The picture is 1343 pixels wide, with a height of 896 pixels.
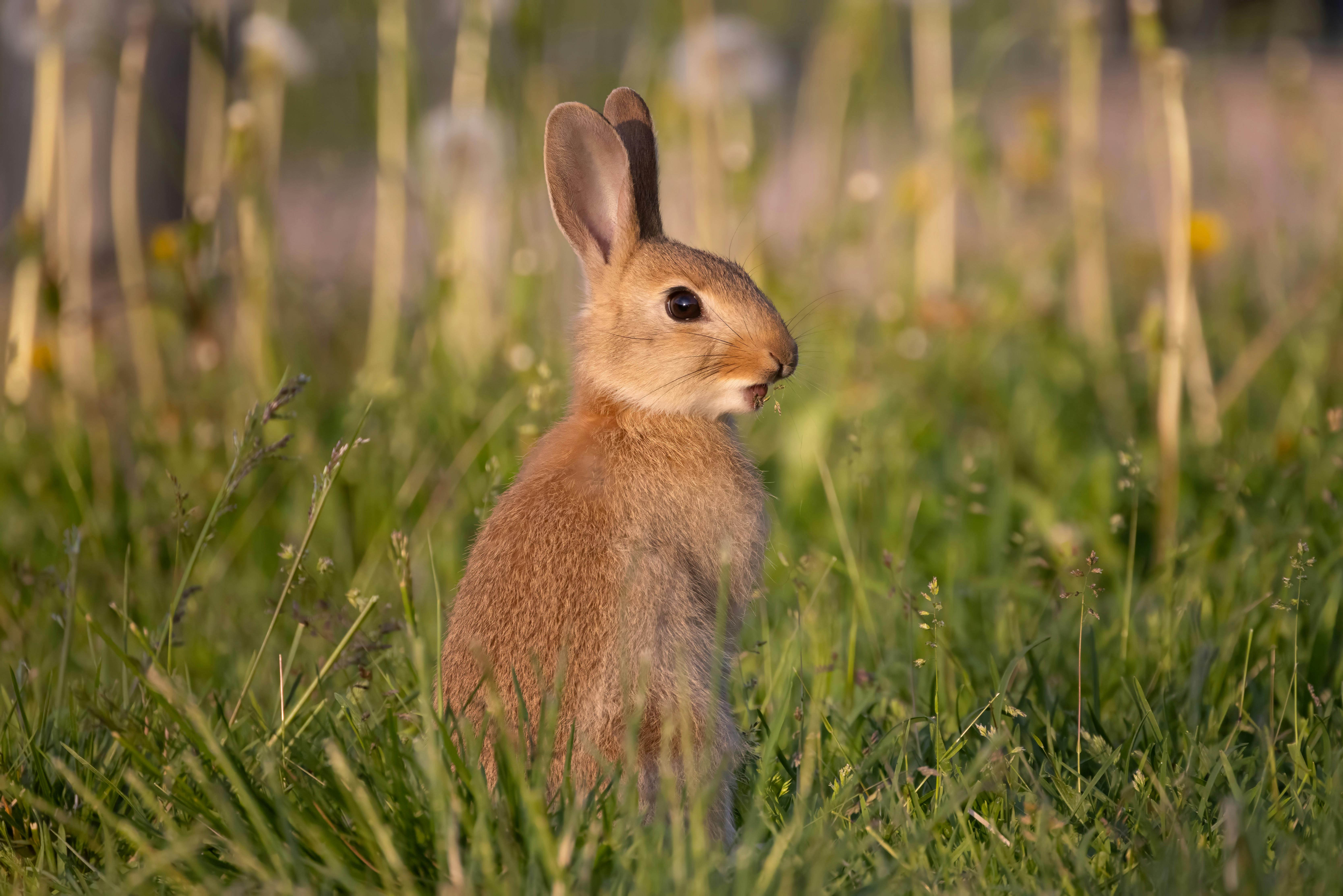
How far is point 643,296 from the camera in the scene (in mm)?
2877

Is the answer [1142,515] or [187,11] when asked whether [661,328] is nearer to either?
[1142,515]

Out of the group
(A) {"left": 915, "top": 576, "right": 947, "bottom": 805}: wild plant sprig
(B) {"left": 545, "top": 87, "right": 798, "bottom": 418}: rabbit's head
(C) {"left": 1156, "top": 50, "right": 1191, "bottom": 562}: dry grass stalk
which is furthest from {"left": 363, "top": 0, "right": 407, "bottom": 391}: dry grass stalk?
(A) {"left": 915, "top": 576, "right": 947, "bottom": 805}: wild plant sprig

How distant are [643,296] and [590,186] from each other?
0.35 meters

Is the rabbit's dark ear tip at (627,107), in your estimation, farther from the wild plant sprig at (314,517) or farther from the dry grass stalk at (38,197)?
the dry grass stalk at (38,197)

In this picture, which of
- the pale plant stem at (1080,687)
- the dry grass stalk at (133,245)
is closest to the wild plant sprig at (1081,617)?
the pale plant stem at (1080,687)

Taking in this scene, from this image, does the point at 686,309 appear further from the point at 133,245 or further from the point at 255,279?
the point at 133,245

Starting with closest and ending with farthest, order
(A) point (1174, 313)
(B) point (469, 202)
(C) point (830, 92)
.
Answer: (A) point (1174, 313), (B) point (469, 202), (C) point (830, 92)

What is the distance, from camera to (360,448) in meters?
4.15

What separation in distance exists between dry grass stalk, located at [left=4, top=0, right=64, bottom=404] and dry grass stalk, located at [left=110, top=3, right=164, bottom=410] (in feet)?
0.79

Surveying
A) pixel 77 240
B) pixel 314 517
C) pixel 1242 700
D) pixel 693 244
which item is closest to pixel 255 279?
pixel 77 240

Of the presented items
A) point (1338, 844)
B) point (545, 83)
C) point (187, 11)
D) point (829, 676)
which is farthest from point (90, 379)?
point (1338, 844)

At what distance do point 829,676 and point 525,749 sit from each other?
104 centimetres

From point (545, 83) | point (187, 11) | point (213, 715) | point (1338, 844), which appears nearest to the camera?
point (1338, 844)

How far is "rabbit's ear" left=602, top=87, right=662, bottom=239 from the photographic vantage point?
3016 millimetres
